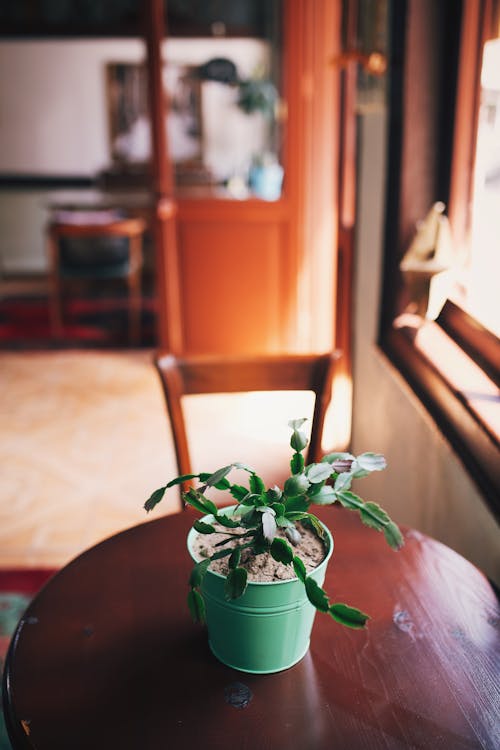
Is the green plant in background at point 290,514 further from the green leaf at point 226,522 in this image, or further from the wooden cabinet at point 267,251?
the wooden cabinet at point 267,251

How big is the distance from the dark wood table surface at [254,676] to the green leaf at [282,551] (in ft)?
0.71

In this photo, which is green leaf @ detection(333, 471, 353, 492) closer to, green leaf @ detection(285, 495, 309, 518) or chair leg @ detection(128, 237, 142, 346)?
green leaf @ detection(285, 495, 309, 518)

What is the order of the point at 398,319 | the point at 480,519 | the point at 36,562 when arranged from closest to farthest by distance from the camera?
the point at 480,519, the point at 398,319, the point at 36,562

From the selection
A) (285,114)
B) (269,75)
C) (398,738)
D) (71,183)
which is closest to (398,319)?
(398,738)

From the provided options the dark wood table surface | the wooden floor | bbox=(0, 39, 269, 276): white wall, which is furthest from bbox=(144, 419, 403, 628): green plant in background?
bbox=(0, 39, 269, 276): white wall

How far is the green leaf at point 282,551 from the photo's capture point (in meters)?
0.77

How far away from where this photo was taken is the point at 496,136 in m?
1.69

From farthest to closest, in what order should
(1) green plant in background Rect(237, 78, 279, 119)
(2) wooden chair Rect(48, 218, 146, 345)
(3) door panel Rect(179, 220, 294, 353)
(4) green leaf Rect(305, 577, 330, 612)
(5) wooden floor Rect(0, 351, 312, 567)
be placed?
1. (2) wooden chair Rect(48, 218, 146, 345)
2. (1) green plant in background Rect(237, 78, 279, 119)
3. (3) door panel Rect(179, 220, 294, 353)
4. (5) wooden floor Rect(0, 351, 312, 567)
5. (4) green leaf Rect(305, 577, 330, 612)

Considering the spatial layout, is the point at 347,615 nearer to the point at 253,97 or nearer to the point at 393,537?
the point at 393,537

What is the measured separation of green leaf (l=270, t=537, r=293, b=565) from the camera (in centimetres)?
77

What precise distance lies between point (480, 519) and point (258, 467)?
897 millimetres

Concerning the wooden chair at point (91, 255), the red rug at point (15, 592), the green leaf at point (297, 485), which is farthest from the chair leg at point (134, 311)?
the green leaf at point (297, 485)

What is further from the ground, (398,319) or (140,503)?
(398,319)

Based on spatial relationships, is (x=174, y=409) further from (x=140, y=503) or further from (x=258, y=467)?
(x=140, y=503)
